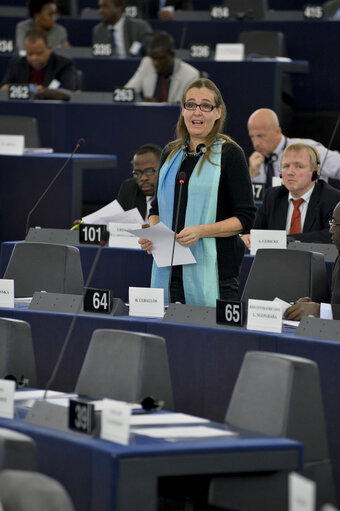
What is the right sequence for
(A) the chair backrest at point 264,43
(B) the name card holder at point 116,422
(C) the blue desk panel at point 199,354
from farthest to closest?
(A) the chair backrest at point 264,43
(C) the blue desk panel at point 199,354
(B) the name card holder at point 116,422

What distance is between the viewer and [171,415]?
294 cm

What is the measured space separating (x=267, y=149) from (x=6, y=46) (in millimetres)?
3120

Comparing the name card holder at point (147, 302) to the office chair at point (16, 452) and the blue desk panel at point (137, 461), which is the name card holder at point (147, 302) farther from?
the office chair at point (16, 452)

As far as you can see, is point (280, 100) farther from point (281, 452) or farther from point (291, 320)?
point (281, 452)

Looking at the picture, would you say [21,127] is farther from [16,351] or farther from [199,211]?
[16,351]

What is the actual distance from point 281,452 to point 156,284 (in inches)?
53.4

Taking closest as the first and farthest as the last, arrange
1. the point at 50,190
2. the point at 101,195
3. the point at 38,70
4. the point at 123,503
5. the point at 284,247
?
the point at 123,503 < the point at 284,247 < the point at 50,190 < the point at 101,195 < the point at 38,70

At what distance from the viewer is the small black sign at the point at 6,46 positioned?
→ 866 centimetres

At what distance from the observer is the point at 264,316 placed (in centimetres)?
355

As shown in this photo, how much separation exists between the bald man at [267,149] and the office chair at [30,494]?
4.17 meters

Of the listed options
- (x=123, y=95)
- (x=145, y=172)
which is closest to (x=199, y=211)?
(x=145, y=172)

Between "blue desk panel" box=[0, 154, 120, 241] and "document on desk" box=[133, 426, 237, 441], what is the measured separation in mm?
3766

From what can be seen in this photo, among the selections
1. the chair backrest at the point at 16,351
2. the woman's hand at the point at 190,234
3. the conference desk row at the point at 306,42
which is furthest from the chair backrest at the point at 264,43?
the chair backrest at the point at 16,351

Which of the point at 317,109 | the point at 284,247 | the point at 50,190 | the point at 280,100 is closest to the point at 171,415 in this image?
the point at 284,247
